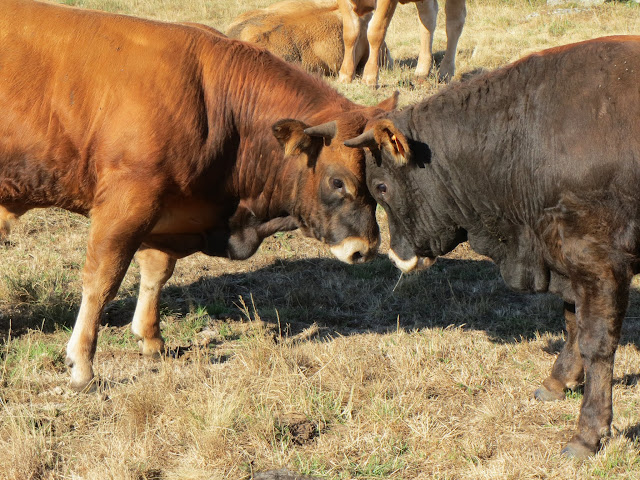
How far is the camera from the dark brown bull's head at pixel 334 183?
5.51m

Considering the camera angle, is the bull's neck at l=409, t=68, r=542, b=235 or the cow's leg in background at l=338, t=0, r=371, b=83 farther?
the cow's leg in background at l=338, t=0, r=371, b=83

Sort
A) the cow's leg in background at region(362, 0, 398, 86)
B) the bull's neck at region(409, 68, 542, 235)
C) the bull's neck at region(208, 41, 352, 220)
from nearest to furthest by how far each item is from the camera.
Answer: the bull's neck at region(409, 68, 542, 235)
the bull's neck at region(208, 41, 352, 220)
the cow's leg in background at region(362, 0, 398, 86)

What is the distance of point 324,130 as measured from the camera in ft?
17.7

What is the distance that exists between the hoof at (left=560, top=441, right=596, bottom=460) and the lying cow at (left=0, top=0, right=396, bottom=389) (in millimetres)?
1898

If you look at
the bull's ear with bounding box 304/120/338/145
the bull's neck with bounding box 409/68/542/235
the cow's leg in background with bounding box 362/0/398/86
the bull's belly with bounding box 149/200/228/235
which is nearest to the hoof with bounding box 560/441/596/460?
the bull's neck with bounding box 409/68/542/235

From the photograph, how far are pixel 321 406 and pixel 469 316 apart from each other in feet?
7.39

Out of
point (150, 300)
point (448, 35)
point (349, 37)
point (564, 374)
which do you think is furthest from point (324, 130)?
point (448, 35)

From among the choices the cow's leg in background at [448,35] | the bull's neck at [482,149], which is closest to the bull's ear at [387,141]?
the bull's neck at [482,149]

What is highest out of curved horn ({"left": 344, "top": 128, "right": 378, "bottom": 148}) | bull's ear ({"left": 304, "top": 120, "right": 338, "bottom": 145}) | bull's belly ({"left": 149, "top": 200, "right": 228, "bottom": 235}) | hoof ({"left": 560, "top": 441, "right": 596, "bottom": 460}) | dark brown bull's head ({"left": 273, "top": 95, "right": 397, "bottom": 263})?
curved horn ({"left": 344, "top": 128, "right": 378, "bottom": 148})

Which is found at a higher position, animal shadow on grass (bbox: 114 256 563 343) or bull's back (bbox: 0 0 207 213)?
bull's back (bbox: 0 0 207 213)

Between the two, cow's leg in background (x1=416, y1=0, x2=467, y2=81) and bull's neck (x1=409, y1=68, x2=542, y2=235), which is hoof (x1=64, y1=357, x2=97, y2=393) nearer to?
bull's neck (x1=409, y1=68, x2=542, y2=235)

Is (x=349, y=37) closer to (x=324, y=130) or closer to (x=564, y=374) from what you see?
(x=324, y=130)

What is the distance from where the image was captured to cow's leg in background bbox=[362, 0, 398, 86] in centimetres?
1153

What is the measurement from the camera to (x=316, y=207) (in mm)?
5754
